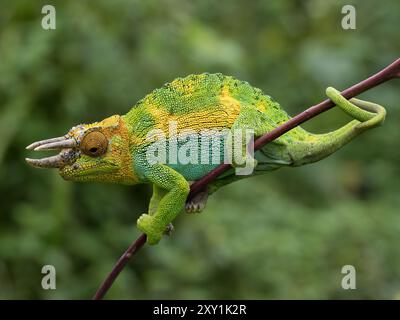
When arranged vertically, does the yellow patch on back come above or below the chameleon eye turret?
above

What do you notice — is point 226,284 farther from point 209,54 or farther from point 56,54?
point 56,54

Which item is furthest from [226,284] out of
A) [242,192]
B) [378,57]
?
[378,57]

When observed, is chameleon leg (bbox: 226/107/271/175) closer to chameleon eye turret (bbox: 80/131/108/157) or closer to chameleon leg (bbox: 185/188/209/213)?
chameleon leg (bbox: 185/188/209/213)

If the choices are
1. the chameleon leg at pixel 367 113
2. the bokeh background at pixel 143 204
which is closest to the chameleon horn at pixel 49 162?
the chameleon leg at pixel 367 113

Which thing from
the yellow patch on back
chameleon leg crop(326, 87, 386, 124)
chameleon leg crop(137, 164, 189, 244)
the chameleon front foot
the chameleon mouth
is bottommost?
the chameleon front foot

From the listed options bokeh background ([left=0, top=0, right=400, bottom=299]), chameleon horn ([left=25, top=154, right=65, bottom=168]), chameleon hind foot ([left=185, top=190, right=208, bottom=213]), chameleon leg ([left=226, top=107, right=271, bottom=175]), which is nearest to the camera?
chameleon horn ([left=25, top=154, right=65, bottom=168])

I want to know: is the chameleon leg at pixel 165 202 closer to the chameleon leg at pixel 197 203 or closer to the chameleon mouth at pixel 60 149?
the chameleon leg at pixel 197 203

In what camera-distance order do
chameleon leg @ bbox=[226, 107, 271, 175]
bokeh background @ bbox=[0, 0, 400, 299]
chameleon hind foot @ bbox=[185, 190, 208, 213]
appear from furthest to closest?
bokeh background @ bbox=[0, 0, 400, 299] → chameleon hind foot @ bbox=[185, 190, 208, 213] → chameleon leg @ bbox=[226, 107, 271, 175]

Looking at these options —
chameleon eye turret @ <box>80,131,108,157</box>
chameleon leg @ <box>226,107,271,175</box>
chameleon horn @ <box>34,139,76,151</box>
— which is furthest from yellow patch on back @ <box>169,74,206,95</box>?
chameleon horn @ <box>34,139,76,151</box>
